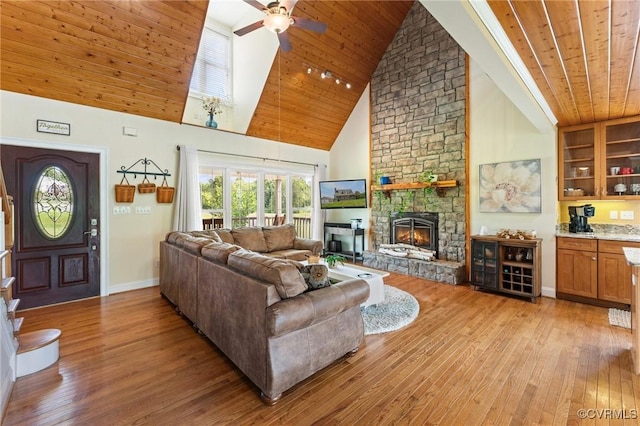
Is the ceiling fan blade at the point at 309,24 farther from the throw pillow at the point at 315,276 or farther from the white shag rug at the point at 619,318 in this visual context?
the white shag rug at the point at 619,318

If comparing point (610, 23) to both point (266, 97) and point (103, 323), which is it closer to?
point (266, 97)

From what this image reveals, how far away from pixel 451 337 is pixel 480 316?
836 millimetres

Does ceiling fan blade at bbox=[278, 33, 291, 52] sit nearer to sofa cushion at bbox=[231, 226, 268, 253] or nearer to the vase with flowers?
the vase with flowers

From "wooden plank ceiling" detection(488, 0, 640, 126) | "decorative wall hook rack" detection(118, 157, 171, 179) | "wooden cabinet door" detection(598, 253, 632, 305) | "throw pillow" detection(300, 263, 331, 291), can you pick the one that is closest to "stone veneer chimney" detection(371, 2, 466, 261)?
"wooden cabinet door" detection(598, 253, 632, 305)

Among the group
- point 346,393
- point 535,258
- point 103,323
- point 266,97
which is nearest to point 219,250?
point 346,393

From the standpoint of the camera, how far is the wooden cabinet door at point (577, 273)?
3885 millimetres

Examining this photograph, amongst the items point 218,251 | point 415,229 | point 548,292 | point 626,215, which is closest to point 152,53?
point 218,251

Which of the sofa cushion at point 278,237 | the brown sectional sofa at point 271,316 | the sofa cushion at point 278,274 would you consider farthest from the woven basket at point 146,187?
the sofa cushion at point 278,274

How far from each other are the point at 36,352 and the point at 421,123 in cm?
632

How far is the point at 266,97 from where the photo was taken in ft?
18.3

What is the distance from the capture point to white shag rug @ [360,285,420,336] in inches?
126

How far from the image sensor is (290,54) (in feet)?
17.1

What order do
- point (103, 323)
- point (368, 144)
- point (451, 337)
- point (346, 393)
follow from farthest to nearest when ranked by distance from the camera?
point (368, 144) → point (103, 323) → point (451, 337) → point (346, 393)

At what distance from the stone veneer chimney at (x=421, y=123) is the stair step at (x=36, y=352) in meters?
5.45
